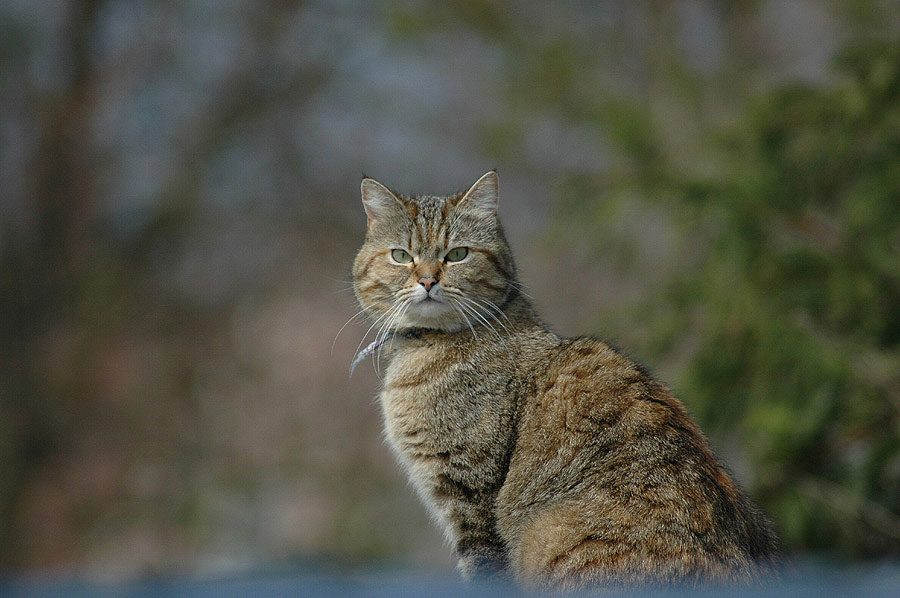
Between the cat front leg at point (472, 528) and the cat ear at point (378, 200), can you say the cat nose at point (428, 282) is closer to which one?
the cat ear at point (378, 200)

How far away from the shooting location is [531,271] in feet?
20.4

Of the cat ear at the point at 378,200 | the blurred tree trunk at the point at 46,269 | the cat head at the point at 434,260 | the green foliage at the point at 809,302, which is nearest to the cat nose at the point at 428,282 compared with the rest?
the cat head at the point at 434,260

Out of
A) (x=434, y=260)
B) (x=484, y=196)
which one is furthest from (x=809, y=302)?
(x=434, y=260)

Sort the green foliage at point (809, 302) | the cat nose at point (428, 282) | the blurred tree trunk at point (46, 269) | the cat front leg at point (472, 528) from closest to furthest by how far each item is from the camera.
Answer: the cat front leg at point (472, 528) → the cat nose at point (428, 282) → the green foliage at point (809, 302) → the blurred tree trunk at point (46, 269)

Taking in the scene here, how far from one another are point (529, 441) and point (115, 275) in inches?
195

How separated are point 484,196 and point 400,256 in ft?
0.80

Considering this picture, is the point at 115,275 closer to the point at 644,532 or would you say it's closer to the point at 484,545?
the point at 484,545

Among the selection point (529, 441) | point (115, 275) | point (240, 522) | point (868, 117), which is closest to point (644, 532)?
point (529, 441)

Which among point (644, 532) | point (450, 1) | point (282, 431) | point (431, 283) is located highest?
point (450, 1)

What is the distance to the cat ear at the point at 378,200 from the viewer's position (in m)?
2.26

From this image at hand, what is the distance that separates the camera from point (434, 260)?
2205 mm

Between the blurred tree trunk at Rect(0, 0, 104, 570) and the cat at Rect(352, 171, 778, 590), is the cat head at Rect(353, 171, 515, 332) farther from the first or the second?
the blurred tree trunk at Rect(0, 0, 104, 570)

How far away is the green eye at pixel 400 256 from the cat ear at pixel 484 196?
18cm

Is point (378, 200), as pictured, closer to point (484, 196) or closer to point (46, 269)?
point (484, 196)
